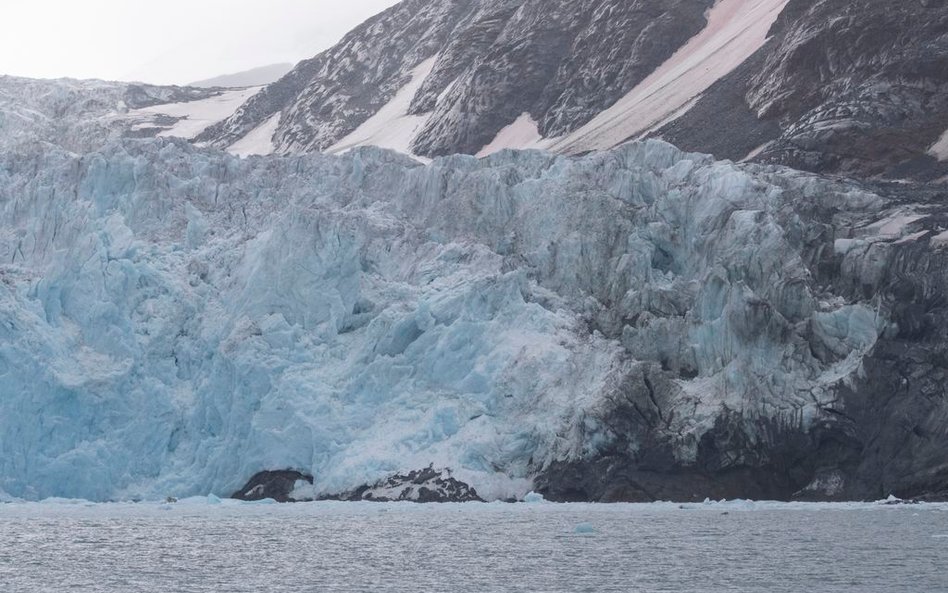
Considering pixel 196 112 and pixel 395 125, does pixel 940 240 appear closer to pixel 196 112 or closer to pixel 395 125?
pixel 395 125

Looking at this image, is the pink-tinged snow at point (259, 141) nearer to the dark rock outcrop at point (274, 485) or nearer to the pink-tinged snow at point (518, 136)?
the pink-tinged snow at point (518, 136)

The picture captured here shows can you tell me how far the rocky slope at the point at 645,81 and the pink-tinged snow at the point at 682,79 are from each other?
147 millimetres

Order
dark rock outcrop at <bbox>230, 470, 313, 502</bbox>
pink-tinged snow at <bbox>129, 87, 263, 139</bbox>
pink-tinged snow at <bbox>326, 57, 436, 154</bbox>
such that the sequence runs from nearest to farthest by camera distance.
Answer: dark rock outcrop at <bbox>230, 470, 313, 502</bbox> < pink-tinged snow at <bbox>326, 57, 436, 154</bbox> < pink-tinged snow at <bbox>129, 87, 263, 139</bbox>

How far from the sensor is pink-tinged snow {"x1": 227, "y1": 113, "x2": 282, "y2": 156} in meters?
91.2

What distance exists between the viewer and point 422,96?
8662 centimetres

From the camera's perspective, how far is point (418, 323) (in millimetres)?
35750

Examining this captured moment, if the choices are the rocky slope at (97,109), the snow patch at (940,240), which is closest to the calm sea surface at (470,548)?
the snow patch at (940,240)

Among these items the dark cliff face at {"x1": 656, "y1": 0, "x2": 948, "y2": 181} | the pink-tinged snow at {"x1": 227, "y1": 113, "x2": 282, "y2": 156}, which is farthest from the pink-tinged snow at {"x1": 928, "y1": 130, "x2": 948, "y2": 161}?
the pink-tinged snow at {"x1": 227, "y1": 113, "x2": 282, "y2": 156}

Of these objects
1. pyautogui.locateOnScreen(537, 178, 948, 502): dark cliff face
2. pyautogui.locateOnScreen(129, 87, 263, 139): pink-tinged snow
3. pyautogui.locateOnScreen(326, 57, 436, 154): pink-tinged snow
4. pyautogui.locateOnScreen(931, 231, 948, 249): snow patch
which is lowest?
pyautogui.locateOnScreen(537, 178, 948, 502): dark cliff face

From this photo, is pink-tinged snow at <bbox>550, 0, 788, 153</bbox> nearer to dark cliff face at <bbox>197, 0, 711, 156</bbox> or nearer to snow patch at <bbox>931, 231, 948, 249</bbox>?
dark cliff face at <bbox>197, 0, 711, 156</bbox>

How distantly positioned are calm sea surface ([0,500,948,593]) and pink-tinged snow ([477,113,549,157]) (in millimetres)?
41581

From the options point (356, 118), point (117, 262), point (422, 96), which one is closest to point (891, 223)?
point (117, 262)

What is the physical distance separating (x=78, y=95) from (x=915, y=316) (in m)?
69.5

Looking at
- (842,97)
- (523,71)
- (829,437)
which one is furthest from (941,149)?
(523,71)
